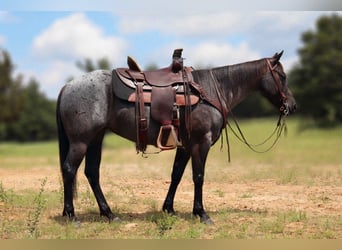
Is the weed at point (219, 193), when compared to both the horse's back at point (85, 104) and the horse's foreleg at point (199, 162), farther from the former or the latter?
the horse's back at point (85, 104)

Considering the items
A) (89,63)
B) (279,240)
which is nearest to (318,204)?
(279,240)

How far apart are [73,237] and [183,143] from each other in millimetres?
2145

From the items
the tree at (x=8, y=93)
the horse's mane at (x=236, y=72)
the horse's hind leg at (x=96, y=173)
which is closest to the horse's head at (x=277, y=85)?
the horse's mane at (x=236, y=72)

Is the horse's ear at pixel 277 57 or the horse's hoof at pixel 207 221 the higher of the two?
the horse's ear at pixel 277 57

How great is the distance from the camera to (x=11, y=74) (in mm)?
27703

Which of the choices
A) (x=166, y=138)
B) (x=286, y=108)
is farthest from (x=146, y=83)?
(x=286, y=108)

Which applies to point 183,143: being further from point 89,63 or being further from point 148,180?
point 89,63

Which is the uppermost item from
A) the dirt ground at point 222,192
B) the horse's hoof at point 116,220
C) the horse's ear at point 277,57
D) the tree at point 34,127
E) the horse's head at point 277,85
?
the horse's ear at point 277,57

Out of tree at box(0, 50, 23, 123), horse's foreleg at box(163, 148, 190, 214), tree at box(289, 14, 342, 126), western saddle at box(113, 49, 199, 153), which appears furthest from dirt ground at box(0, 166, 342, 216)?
tree at box(289, 14, 342, 126)

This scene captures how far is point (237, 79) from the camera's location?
23.9ft

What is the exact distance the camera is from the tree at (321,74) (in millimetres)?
41125

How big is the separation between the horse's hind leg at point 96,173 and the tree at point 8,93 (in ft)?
71.0

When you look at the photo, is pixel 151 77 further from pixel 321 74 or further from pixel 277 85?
pixel 321 74

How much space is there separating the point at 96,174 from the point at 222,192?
307 centimetres
